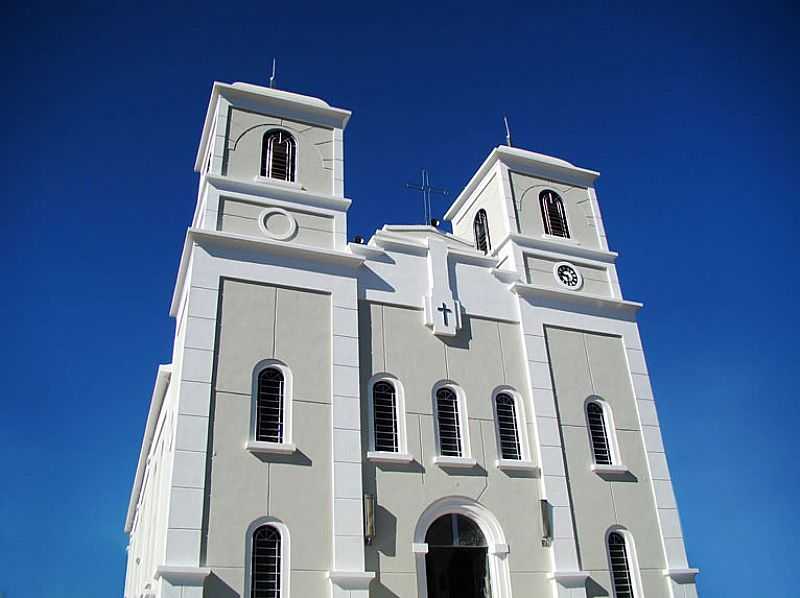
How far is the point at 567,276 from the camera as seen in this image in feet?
73.3

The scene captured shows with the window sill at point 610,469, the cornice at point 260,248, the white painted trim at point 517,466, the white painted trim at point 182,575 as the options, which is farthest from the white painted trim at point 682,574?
the white painted trim at point 182,575

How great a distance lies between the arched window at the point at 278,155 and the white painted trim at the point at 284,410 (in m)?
5.73

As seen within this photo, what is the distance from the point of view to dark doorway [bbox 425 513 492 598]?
17.2 meters

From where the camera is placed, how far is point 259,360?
1681 cm

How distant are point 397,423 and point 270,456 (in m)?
3.40

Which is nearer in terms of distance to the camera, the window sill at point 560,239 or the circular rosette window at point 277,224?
the circular rosette window at point 277,224

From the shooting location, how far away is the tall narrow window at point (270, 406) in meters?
16.3

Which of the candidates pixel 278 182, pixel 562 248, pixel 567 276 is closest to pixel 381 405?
pixel 278 182

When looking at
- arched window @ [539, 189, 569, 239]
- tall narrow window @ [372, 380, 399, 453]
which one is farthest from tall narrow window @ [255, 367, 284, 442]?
arched window @ [539, 189, 569, 239]

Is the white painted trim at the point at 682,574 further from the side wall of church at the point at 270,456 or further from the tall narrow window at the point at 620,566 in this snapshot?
the side wall of church at the point at 270,456

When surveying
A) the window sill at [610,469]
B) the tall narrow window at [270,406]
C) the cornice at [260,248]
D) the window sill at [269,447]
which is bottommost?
the window sill at [269,447]

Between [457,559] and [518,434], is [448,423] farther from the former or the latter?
[457,559]

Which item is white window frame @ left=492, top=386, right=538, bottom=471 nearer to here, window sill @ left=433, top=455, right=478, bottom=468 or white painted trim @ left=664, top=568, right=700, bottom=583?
window sill @ left=433, top=455, right=478, bottom=468

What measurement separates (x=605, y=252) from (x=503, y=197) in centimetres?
382
